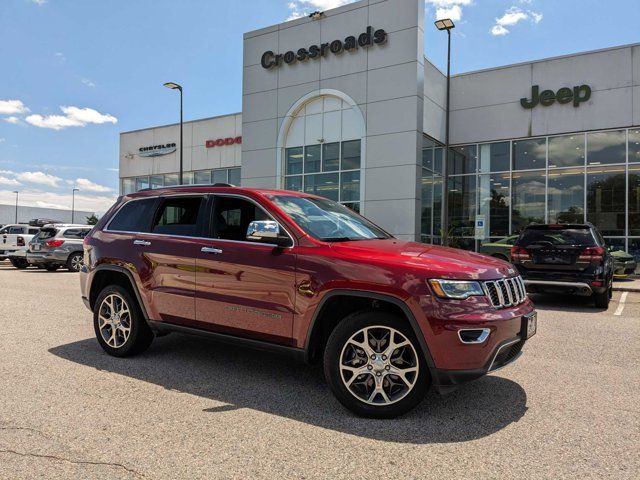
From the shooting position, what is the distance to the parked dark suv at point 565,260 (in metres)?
9.15

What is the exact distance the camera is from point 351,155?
814 inches

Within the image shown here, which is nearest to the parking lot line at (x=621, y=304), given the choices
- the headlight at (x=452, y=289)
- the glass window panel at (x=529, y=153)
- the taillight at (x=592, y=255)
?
the taillight at (x=592, y=255)

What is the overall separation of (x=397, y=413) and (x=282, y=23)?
71.0 feet

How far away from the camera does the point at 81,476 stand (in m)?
2.74

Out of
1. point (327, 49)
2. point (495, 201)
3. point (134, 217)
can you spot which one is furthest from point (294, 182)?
point (134, 217)

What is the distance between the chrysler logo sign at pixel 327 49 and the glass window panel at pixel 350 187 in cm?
502

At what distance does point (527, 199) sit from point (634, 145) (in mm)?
4170

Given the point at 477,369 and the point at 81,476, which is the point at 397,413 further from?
the point at 81,476

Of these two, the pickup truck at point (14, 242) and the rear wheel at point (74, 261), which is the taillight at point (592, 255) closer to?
the rear wheel at point (74, 261)

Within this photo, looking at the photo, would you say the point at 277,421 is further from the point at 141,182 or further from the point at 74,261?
the point at 141,182

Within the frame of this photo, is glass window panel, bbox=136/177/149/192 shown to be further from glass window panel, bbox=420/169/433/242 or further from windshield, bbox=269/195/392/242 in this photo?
windshield, bbox=269/195/392/242

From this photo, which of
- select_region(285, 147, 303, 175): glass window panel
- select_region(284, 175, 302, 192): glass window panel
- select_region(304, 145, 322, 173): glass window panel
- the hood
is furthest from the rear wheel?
the hood

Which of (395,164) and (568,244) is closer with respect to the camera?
(568,244)

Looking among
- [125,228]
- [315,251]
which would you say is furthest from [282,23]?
[315,251]
